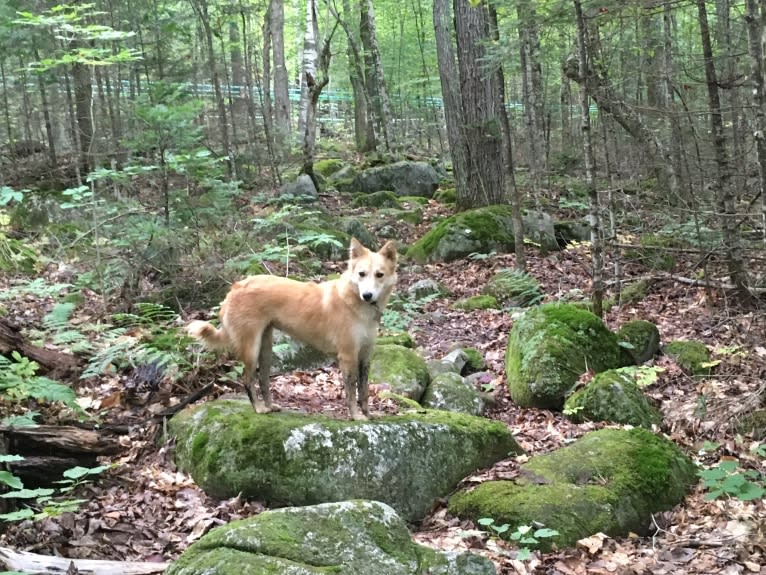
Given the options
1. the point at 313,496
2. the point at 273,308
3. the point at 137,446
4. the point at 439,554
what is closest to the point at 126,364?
the point at 137,446

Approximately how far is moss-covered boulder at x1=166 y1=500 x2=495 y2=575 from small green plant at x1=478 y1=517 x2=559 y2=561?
867mm

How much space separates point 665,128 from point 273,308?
12.1m

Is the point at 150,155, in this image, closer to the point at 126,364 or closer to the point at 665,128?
the point at 126,364

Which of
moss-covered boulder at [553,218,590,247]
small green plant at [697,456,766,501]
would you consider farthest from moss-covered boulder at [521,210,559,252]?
small green plant at [697,456,766,501]

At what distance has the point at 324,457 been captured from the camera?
4.98m

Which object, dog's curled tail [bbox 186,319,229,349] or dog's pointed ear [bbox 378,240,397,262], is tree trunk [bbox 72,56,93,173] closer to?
dog's curled tail [bbox 186,319,229,349]

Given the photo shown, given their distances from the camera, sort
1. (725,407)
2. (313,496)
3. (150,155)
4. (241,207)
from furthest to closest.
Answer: (241,207), (150,155), (725,407), (313,496)

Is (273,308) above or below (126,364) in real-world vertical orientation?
above

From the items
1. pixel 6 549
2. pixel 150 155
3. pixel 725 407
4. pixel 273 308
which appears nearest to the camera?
pixel 6 549

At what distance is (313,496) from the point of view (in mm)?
4875

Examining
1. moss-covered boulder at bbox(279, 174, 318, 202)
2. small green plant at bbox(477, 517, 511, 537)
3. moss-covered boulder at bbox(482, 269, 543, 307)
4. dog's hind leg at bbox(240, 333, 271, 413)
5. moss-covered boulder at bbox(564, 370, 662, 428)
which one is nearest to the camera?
small green plant at bbox(477, 517, 511, 537)

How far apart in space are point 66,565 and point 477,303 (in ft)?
26.0

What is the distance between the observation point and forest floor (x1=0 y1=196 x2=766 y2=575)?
4223 mm

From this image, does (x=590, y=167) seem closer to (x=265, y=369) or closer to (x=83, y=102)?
(x=265, y=369)
